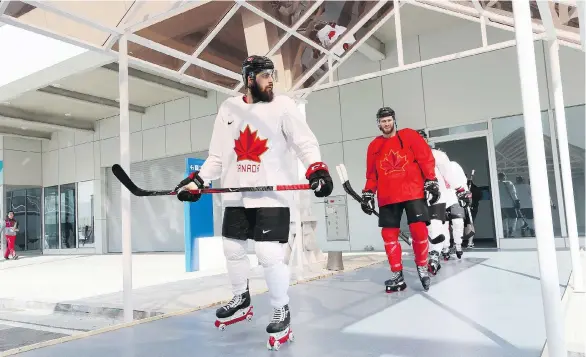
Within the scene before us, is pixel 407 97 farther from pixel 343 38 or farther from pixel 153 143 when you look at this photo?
pixel 153 143

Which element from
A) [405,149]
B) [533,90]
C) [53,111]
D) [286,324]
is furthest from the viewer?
[53,111]

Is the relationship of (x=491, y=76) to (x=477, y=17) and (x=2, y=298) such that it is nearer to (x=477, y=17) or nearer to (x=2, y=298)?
(x=477, y=17)

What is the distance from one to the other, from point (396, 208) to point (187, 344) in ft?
7.36

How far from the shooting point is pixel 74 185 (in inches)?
717

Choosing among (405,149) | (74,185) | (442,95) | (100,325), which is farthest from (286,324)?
(74,185)

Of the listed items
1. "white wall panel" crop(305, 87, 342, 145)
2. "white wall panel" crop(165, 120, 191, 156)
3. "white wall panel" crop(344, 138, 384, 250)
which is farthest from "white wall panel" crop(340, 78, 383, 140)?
"white wall panel" crop(165, 120, 191, 156)

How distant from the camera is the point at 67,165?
18.4 m

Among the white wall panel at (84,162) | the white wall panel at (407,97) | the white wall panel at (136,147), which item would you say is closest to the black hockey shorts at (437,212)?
the white wall panel at (407,97)

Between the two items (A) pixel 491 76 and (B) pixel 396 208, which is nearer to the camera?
(B) pixel 396 208

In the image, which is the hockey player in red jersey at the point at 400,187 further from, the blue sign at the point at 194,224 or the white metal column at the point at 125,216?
the blue sign at the point at 194,224

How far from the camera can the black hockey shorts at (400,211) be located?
12.8 ft

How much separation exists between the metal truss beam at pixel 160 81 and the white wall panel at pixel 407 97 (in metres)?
6.47

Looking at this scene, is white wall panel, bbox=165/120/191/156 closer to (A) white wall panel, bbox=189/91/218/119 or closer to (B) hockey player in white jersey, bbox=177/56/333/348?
(A) white wall panel, bbox=189/91/218/119

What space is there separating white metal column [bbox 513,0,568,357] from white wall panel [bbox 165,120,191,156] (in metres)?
13.7
